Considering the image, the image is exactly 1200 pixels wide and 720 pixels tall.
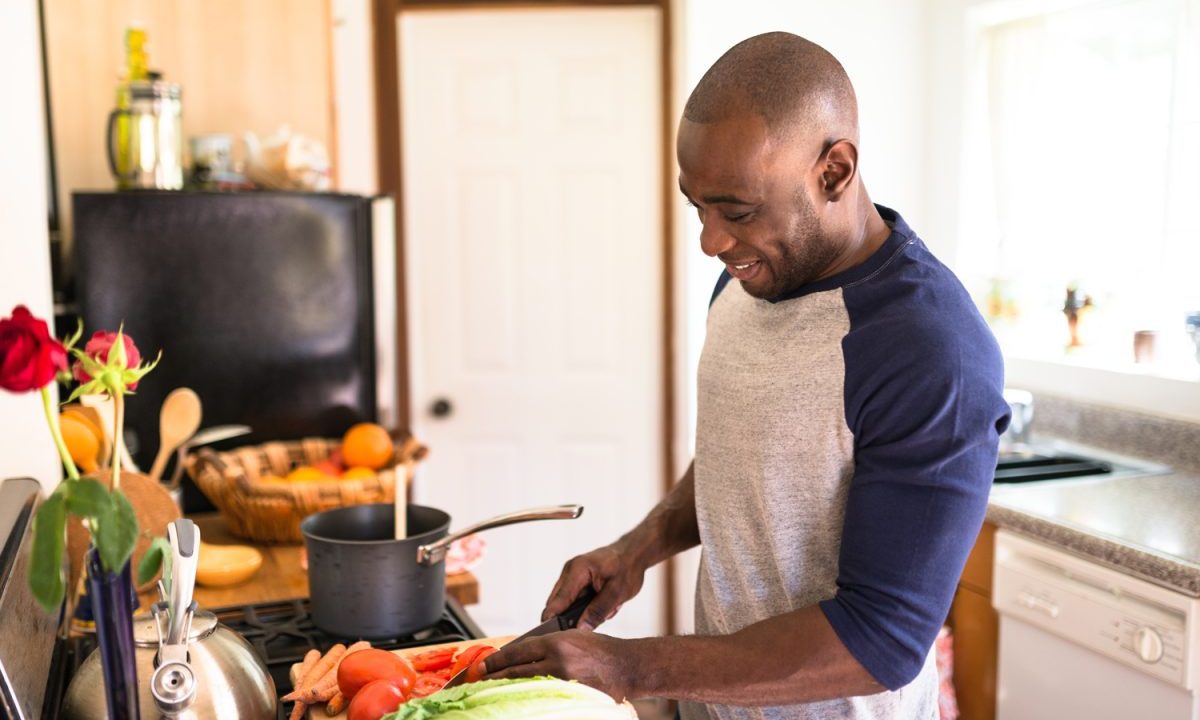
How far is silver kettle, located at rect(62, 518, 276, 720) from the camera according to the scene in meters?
1.02

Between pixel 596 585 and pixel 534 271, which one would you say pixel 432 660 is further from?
pixel 534 271

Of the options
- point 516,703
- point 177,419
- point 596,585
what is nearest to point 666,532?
point 596,585

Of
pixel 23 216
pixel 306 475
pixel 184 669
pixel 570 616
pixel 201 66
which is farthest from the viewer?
pixel 201 66

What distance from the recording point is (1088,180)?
306 centimetres

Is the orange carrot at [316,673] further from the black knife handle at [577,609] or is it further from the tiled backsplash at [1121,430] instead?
the tiled backsplash at [1121,430]

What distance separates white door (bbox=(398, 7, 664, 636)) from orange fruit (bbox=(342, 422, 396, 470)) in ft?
4.93

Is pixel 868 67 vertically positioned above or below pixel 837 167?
above

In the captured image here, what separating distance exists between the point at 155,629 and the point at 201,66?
250cm

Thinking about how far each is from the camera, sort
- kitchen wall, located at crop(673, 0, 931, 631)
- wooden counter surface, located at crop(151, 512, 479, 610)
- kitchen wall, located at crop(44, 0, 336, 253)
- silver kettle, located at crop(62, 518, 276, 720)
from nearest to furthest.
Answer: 1. silver kettle, located at crop(62, 518, 276, 720)
2. wooden counter surface, located at crop(151, 512, 479, 610)
3. kitchen wall, located at crop(44, 0, 336, 253)
4. kitchen wall, located at crop(673, 0, 931, 631)

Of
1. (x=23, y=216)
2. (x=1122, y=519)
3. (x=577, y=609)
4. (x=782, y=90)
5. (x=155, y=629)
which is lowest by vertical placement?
(x=1122, y=519)

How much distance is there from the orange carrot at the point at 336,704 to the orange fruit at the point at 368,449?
37.6 inches

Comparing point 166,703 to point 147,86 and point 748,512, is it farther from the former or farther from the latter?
point 147,86

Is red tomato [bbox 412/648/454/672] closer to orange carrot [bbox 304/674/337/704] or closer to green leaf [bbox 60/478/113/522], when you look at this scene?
orange carrot [bbox 304/674/337/704]

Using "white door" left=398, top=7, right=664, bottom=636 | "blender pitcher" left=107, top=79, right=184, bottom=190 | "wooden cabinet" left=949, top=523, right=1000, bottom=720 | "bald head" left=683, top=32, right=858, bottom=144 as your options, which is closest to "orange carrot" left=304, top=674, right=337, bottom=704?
"bald head" left=683, top=32, right=858, bottom=144
